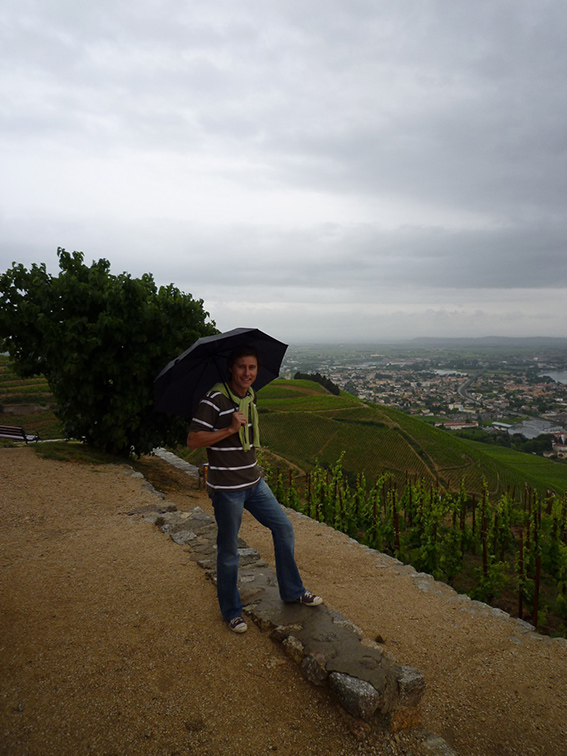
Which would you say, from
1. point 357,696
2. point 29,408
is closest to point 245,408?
point 357,696

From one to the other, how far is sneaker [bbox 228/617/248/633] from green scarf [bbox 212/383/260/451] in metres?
1.54

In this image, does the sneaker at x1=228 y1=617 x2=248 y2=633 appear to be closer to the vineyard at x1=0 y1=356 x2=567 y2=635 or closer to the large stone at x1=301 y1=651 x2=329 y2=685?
the large stone at x1=301 y1=651 x2=329 y2=685

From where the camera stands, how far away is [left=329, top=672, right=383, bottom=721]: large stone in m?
2.78

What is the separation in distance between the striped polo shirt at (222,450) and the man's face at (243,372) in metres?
0.17

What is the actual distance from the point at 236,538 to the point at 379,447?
1292 inches

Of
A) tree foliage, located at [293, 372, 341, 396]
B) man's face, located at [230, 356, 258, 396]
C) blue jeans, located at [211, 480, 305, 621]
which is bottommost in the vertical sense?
tree foliage, located at [293, 372, 341, 396]

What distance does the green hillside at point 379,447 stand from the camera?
105 ft

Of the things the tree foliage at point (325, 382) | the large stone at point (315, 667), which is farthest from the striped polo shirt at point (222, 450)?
the tree foliage at point (325, 382)

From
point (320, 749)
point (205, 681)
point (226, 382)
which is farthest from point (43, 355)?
point (320, 749)

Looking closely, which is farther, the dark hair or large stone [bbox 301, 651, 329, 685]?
the dark hair

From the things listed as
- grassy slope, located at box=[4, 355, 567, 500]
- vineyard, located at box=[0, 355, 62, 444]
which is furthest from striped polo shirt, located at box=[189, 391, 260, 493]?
grassy slope, located at box=[4, 355, 567, 500]

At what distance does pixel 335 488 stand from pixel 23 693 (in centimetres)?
807

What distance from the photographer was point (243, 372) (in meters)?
3.48

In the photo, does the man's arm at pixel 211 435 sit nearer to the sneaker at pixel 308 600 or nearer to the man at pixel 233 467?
the man at pixel 233 467
